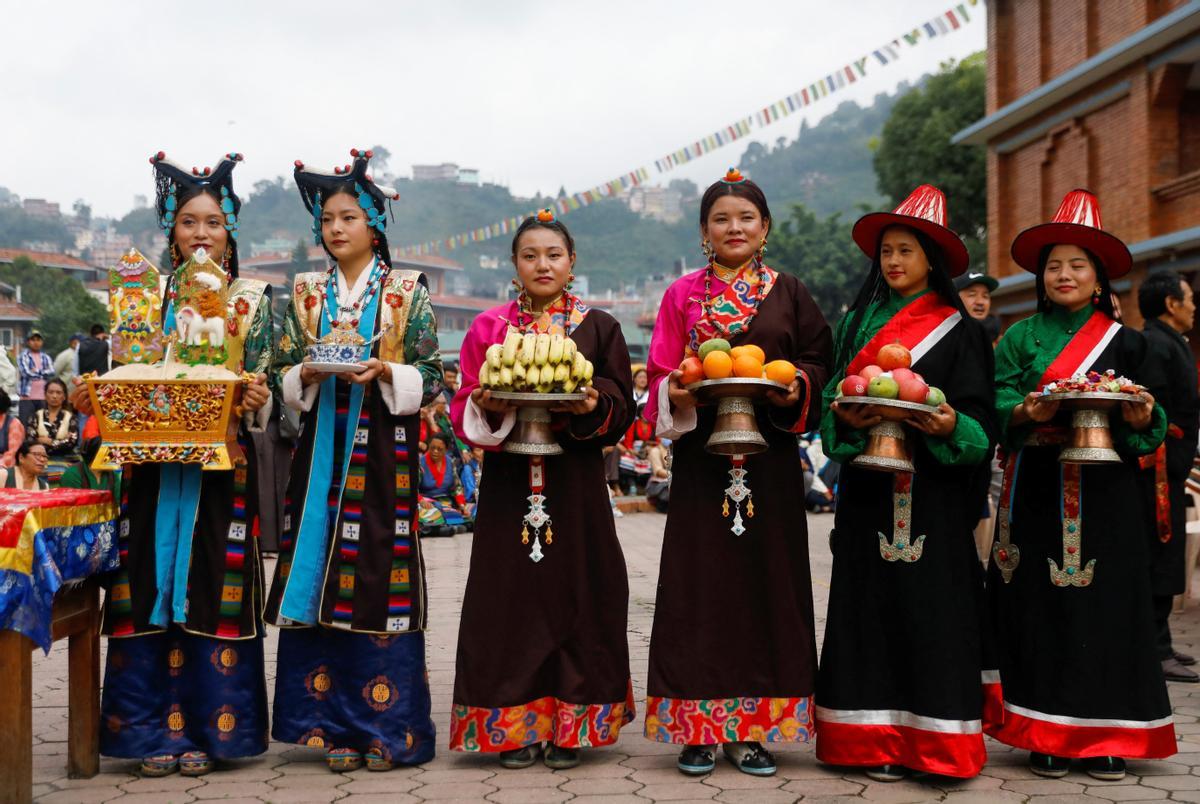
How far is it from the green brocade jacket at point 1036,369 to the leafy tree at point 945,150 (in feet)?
88.6

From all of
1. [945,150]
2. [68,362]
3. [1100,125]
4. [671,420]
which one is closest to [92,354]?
[68,362]

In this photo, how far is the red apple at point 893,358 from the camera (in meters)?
4.28

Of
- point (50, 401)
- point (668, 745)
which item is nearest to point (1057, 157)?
point (50, 401)

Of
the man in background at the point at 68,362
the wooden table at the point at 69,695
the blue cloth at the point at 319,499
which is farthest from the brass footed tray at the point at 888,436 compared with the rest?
the man in background at the point at 68,362

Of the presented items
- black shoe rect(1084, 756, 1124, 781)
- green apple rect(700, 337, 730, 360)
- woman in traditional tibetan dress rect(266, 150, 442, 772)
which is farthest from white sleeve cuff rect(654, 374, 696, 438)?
black shoe rect(1084, 756, 1124, 781)

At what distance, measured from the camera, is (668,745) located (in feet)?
16.2

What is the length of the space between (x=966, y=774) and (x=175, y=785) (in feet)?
9.55

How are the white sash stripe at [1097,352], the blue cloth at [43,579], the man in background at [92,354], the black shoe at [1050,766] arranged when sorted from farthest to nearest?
the man in background at [92,354] → the white sash stripe at [1097,352] → the black shoe at [1050,766] → the blue cloth at [43,579]

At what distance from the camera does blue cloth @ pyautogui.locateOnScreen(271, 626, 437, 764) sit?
180 inches

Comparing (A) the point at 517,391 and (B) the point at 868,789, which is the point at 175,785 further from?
(B) the point at 868,789

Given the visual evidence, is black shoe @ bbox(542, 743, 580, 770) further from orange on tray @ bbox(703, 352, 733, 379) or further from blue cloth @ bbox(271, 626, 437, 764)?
orange on tray @ bbox(703, 352, 733, 379)

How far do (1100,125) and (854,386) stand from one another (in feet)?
55.1

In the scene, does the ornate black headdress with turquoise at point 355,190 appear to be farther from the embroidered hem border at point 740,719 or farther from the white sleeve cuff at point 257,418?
the embroidered hem border at point 740,719

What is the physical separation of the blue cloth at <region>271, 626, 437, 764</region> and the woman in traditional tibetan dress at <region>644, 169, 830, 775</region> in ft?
3.05
